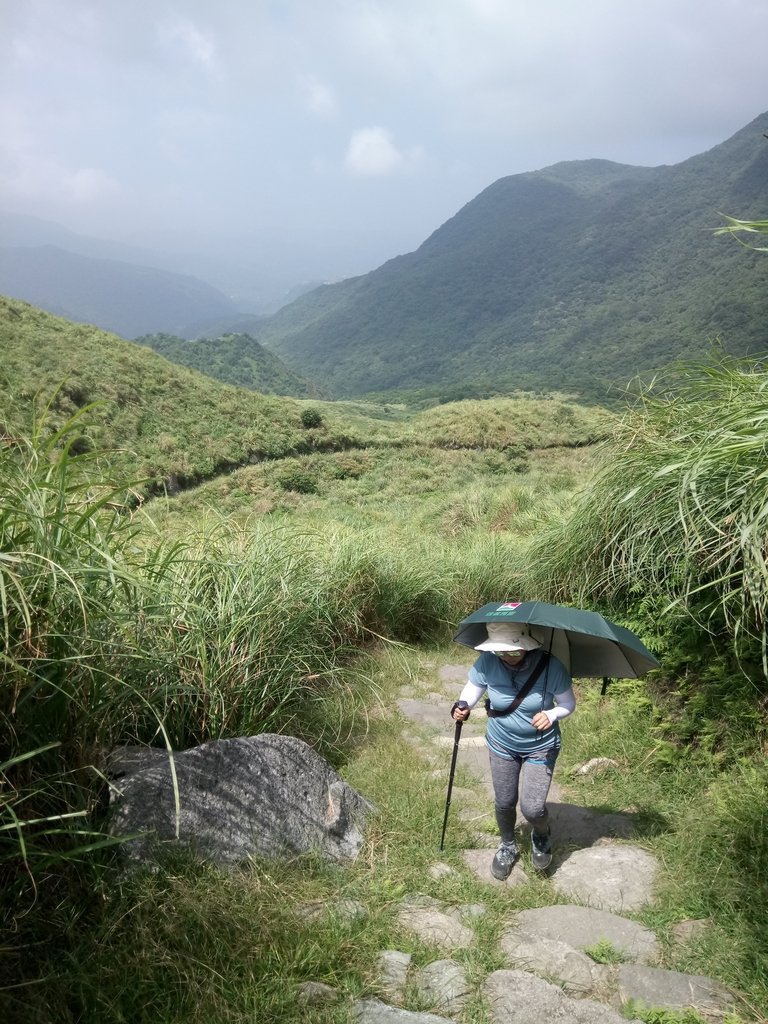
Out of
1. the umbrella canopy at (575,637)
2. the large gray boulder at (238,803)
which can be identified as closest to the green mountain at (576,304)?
the umbrella canopy at (575,637)

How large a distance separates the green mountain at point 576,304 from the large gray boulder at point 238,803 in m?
72.8

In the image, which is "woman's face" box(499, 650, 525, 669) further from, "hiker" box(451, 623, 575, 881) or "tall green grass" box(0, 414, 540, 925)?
"tall green grass" box(0, 414, 540, 925)

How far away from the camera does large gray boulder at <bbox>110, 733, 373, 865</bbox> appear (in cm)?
244

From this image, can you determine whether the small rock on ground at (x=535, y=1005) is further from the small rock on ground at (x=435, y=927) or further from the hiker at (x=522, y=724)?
the hiker at (x=522, y=724)

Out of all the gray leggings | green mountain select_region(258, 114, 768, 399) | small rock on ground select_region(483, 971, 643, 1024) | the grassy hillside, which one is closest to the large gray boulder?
the gray leggings

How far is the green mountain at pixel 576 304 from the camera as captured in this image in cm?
9512

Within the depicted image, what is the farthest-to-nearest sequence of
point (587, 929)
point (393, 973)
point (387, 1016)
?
point (587, 929) < point (393, 973) < point (387, 1016)

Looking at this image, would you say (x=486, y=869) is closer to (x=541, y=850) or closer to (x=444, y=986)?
(x=541, y=850)

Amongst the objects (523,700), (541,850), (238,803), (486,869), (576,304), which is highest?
(576,304)

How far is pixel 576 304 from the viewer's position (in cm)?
14025

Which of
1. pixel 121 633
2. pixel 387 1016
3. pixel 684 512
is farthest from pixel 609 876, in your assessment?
pixel 121 633

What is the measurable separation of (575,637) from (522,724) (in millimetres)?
595

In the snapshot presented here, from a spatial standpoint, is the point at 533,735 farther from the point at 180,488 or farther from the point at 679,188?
the point at 679,188

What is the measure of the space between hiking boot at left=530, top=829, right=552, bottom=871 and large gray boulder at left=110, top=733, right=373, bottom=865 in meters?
0.84
